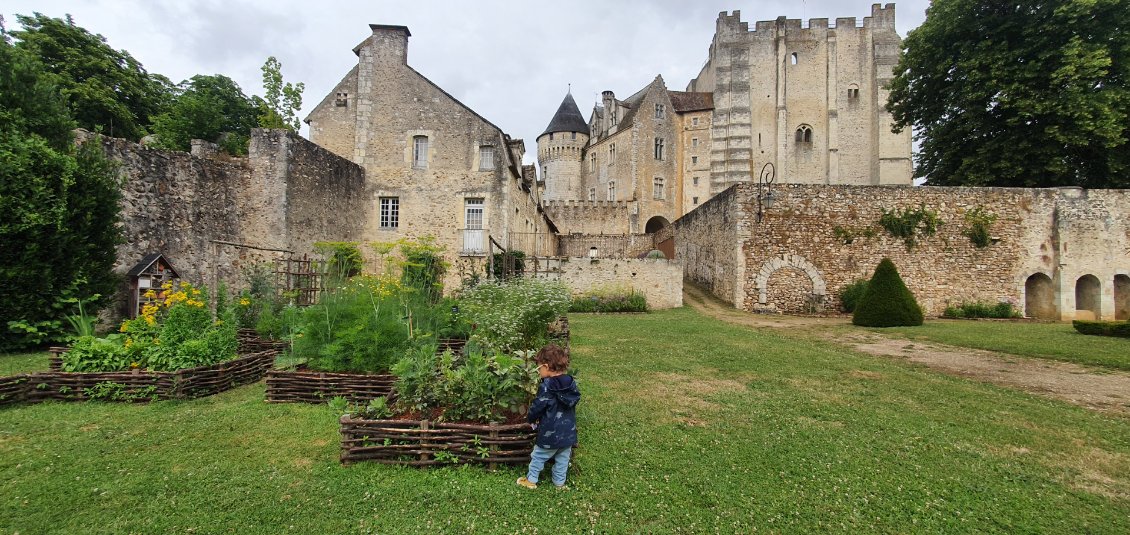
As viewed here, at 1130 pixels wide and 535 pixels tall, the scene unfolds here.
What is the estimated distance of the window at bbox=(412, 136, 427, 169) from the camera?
17203 millimetres

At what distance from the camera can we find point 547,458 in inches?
127

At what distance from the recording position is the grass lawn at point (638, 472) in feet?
8.94

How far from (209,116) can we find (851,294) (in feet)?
101

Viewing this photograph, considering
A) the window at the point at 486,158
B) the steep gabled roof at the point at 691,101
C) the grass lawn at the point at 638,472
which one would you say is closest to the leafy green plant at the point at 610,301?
the window at the point at 486,158

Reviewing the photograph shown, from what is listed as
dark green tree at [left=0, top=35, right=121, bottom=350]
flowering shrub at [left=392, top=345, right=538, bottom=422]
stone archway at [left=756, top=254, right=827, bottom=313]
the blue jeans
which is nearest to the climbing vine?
stone archway at [left=756, top=254, right=827, bottom=313]

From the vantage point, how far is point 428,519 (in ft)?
9.01

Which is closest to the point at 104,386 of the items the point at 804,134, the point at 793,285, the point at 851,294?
the point at 793,285

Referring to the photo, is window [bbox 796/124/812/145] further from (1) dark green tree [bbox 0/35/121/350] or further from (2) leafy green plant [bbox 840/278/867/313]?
(1) dark green tree [bbox 0/35/121/350]

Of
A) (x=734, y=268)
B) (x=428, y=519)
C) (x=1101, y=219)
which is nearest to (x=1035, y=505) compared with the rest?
(x=428, y=519)

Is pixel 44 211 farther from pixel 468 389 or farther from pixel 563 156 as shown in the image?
pixel 563 156

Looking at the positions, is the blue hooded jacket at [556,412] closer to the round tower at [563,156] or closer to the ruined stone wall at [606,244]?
the ruined stone wall at [606,244]

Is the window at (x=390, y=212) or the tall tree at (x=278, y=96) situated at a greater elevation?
the tall tree at (x=278, y=96)

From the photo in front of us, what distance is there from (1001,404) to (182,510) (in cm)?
811

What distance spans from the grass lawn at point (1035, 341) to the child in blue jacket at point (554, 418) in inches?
393
